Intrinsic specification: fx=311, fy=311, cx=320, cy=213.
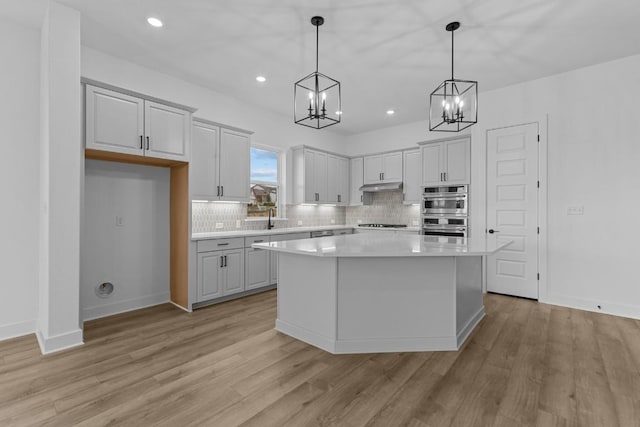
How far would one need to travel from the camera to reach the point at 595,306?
3879 mm

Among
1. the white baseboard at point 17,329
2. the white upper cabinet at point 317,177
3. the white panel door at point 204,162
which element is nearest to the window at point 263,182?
the white upper cabinet at point 317,177

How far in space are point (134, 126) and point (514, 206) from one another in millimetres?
5009

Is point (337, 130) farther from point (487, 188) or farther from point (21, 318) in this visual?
point (21, 318)

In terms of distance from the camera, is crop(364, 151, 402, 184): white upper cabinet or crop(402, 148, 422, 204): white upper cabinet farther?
crop(364, 151, 402, 184): white upper cabinet

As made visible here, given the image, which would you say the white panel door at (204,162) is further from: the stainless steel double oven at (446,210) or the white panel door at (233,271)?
the stainless steel double oven at (446,210)

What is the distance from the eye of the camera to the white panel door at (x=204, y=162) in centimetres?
408

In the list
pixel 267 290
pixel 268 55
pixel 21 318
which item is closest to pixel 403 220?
pixel 267 290

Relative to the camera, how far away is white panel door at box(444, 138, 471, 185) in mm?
5004

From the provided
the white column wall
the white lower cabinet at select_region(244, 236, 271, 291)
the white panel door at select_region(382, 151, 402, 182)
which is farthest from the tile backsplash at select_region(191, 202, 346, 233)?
the white column wall

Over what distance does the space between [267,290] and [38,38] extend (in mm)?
3961

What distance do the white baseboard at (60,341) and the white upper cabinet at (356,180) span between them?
5.17 m

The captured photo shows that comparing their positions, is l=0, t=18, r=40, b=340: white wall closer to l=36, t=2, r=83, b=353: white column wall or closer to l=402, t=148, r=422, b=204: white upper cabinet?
l=36, t=2, r=83, b=353: white column wall

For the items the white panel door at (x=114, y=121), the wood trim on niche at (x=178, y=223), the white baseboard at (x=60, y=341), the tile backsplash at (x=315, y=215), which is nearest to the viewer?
the white baseboard at (x=60, y=341)

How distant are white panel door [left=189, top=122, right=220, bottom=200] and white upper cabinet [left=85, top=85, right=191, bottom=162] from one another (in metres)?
0.27
